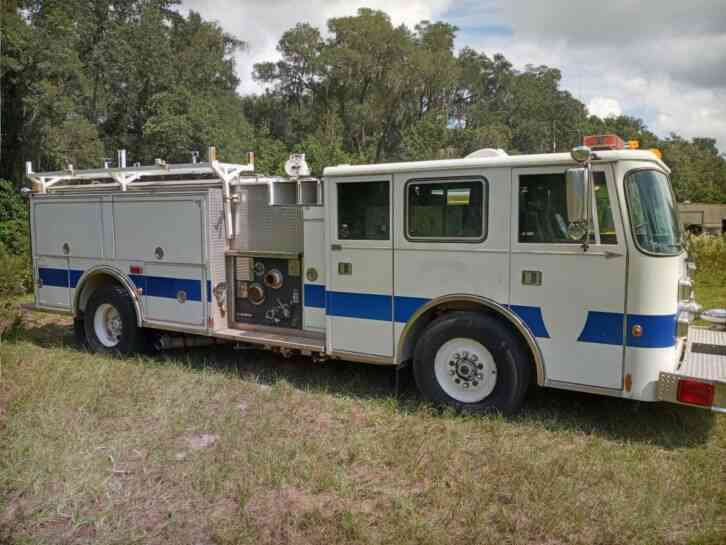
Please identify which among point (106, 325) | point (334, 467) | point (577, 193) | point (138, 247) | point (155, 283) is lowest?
point (334, 467)

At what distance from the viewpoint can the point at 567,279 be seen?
205 inches

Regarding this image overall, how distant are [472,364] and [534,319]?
2.32 feet

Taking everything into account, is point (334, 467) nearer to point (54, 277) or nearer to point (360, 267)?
point (360, 267)

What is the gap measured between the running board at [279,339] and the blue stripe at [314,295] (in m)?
0.31

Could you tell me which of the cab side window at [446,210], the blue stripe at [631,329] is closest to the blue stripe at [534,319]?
the blue stripe at [631,329]

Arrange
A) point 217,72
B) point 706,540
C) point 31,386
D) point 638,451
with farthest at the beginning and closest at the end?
point 217,72
point 31,386
point 638,451
point 706,540

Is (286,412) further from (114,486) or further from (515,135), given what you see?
(515,135)

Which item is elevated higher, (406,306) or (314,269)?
(314,269)

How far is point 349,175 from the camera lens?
6.16 metres

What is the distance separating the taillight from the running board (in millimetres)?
3150

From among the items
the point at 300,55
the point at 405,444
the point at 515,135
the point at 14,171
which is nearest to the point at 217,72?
the point at 14,171

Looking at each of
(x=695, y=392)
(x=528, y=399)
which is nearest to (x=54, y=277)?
(x=528, y=399)

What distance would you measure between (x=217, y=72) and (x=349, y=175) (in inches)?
856

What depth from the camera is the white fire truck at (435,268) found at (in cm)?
503
